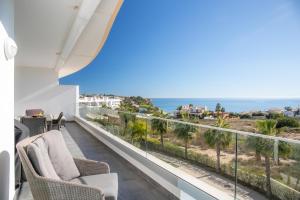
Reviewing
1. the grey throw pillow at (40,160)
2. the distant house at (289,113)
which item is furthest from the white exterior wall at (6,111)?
the distant house at (289,113)

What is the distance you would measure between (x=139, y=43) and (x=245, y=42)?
451 inches

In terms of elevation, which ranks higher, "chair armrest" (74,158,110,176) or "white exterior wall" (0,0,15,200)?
"white exterior wall" (0,0,15,200)

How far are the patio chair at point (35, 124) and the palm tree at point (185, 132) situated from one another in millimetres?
4637

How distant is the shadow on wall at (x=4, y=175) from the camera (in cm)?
229

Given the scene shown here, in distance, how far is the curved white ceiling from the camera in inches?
183

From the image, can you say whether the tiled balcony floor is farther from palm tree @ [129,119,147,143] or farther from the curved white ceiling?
the curved white ceiling

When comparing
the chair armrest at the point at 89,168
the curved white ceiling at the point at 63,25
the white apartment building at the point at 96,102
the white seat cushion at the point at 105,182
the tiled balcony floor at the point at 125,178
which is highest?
the curved white ceiling at the point at 63,25

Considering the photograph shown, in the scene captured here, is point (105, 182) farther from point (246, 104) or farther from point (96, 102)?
point (246, 104)

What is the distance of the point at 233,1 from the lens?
58.7 ft

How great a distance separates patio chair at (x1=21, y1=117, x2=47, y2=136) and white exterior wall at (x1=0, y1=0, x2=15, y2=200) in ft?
14.5

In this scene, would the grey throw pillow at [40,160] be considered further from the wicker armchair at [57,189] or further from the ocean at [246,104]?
the ocean at [246,104]

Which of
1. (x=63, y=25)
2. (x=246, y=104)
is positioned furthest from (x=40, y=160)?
(x=246, y=104)

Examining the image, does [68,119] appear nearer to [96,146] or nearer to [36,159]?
[96,146]

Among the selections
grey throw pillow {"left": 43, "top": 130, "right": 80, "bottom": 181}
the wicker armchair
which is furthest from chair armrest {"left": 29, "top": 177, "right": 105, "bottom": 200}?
grey throw pillow {"left": 43, "top": 130, "right": 80, "bottom": 181}
